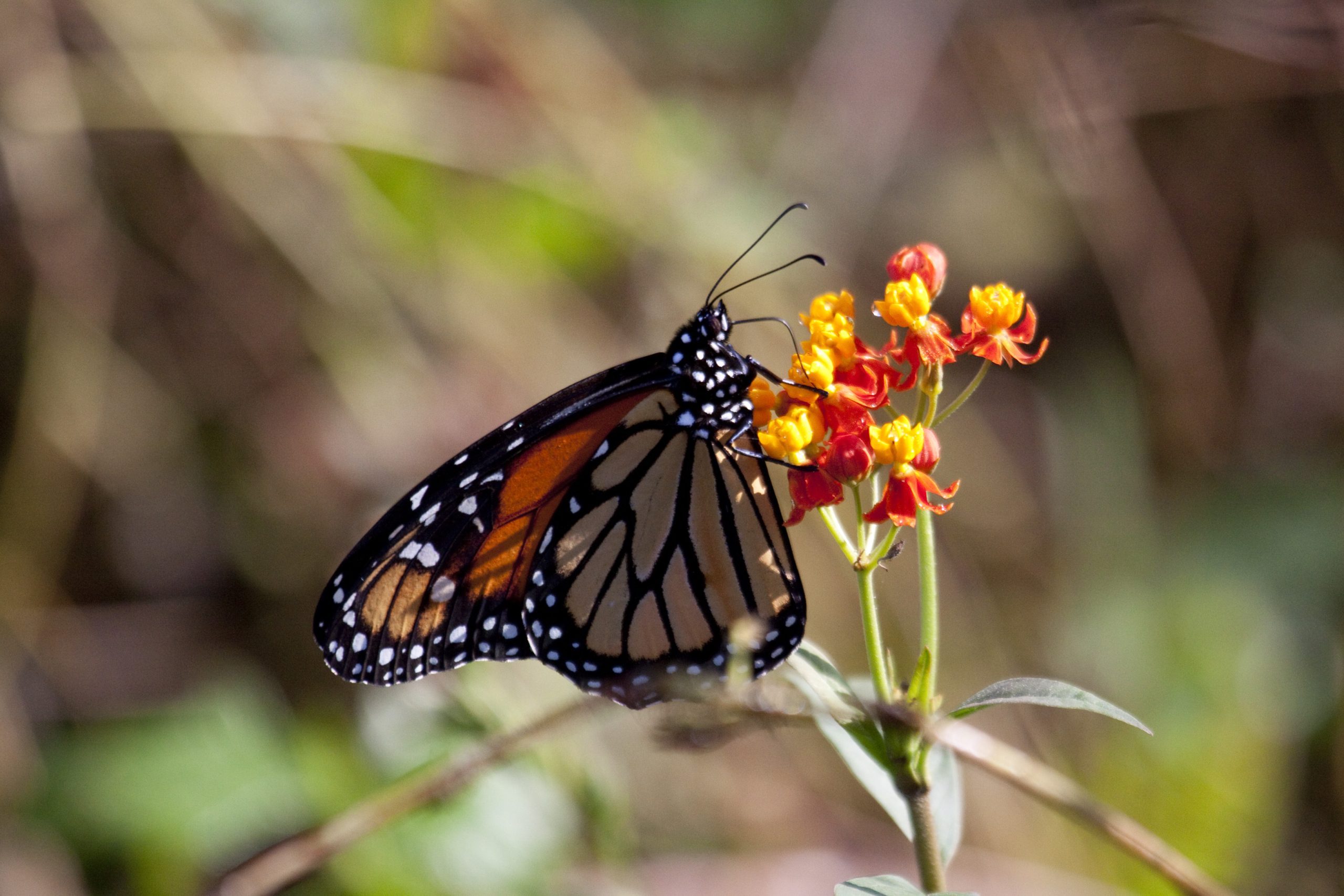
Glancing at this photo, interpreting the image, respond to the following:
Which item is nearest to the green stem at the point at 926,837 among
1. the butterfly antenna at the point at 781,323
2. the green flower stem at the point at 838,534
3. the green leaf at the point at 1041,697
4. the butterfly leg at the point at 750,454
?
the green leaf at the point at 1041,697

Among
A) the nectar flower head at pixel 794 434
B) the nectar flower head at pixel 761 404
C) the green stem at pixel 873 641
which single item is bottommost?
the green stem at pixel 873 641

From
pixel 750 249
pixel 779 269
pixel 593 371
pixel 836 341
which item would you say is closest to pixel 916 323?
pixel 836 341

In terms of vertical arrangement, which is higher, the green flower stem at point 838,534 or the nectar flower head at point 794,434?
the nectar flower head at point 794,434

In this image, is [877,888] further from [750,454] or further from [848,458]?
[750,454]

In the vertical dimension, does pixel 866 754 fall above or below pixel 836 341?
below

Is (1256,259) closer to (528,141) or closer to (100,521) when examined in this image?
(528,141)

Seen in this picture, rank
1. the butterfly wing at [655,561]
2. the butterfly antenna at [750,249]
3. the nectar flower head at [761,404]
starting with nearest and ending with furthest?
the nectar flower head at [761,404] < the butterfly wing at [655,561] < the butterfly antenna at [750,249]

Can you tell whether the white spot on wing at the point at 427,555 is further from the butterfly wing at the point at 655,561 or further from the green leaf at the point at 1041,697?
the green leaf at the point at 1041,697

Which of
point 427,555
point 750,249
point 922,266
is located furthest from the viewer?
point 750,249
